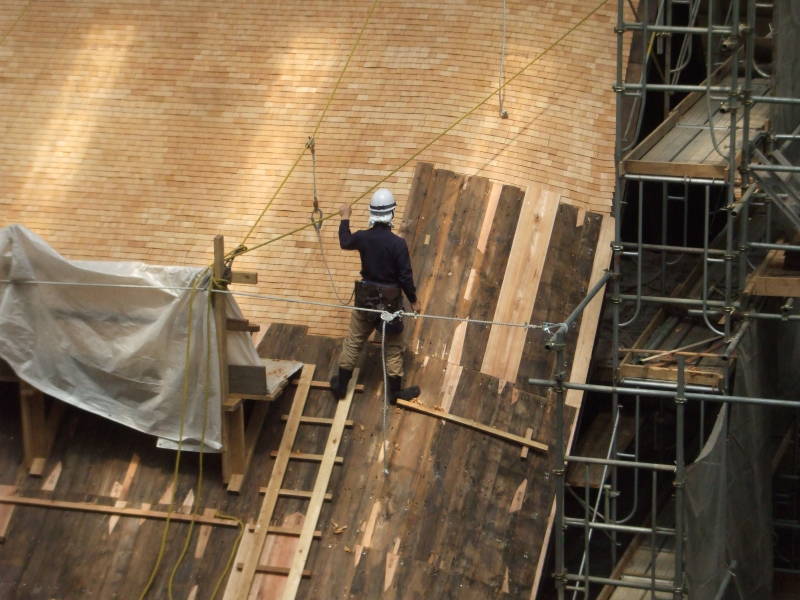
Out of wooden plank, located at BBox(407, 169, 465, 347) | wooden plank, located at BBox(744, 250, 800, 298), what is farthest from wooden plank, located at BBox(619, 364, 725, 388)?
wooden plank, located at BBox(407, 169, 465, 347)

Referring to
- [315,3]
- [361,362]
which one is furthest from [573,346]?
[315,3]

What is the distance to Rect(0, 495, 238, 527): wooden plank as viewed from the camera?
10.2 m

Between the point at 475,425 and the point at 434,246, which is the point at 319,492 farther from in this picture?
the point at 434,246

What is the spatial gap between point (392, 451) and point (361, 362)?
36.0 inches

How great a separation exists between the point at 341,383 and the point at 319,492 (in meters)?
0.97

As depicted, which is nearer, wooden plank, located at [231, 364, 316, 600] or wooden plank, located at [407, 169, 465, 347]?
wooden plank, located at [231, 364, 316, 600]

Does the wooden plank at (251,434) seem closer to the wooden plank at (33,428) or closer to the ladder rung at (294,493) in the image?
the ladder rung at (294,493)

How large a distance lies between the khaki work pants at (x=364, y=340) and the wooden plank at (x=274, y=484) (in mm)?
446

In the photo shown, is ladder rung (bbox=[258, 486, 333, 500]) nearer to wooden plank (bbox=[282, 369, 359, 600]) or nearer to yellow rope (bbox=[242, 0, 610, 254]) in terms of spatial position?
wooden plank (bbox=[282, 369, 359, 600])

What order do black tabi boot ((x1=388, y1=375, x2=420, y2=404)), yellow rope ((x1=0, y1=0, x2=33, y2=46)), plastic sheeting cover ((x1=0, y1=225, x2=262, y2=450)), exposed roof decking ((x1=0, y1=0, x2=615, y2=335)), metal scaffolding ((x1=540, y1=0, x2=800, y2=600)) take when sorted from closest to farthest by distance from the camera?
metal scaffolding ((x1=540, y1=0, x2=800, y2=600))
plastic sheeting cover ((x1=0, y1=225, x2=262, y2=450))
black tabi boot ((x1=388, y1=375, x2=420, y2=404))
exposed roof decking ((x1=0, y1=0, x2=615, y2=335))
yellow rope ((x1=0, y1=0, x2=33, y2=46))

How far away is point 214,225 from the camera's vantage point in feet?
40.6

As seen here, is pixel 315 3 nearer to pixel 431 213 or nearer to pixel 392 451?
pixel 431 213

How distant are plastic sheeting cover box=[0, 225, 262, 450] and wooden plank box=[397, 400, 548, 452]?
1299mm

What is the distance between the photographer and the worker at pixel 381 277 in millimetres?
10430
